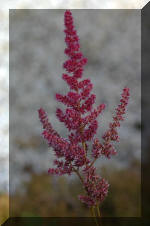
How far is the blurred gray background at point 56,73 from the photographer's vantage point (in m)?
3.54

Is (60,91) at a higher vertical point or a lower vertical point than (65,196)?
higher

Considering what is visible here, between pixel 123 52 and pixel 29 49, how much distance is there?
0.94 meters

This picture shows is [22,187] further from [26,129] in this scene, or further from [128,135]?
[128,135]

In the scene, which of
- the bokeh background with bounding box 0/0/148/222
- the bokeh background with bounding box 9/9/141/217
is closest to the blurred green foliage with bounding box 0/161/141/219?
the bokeh background with bounding box 9/9/141/217

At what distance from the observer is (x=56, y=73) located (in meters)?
3.64

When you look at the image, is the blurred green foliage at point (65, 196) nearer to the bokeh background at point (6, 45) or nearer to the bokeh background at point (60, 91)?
the bokeh background at point (60, 91)

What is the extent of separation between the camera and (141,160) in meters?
3.47

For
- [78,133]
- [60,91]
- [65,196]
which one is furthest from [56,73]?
[78,133]

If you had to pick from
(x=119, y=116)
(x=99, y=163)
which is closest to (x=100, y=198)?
(x=119, y=116)

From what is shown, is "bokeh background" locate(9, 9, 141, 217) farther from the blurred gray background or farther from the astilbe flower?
the astilbe flower

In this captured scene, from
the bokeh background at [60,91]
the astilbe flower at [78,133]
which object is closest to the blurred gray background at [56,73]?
the bokeh background at [60,91]

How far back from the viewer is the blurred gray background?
3.54 meters

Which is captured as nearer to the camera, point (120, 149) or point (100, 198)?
point (100, 198)

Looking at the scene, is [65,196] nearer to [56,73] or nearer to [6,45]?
[56,73]
